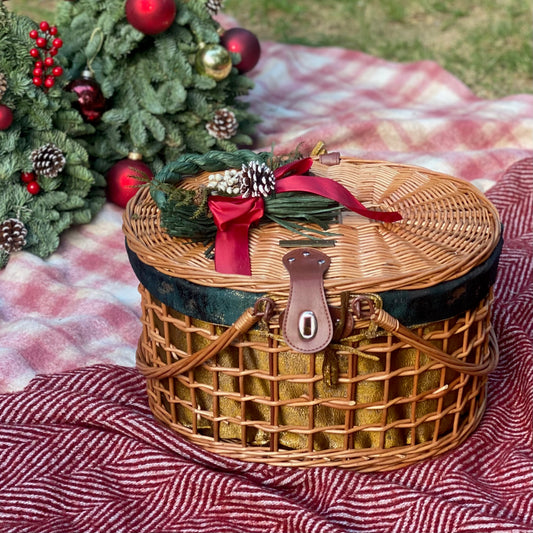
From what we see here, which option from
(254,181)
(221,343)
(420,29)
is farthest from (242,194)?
(420,29)

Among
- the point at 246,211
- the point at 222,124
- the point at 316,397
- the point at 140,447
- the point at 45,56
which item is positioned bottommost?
the point at 140,447

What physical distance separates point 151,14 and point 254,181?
885 millimetres

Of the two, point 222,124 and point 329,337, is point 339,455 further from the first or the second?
point 222,124

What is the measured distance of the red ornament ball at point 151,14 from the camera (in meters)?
1.98

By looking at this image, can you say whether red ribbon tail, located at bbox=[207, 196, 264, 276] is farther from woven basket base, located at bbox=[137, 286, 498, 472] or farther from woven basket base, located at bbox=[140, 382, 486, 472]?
woven basket base, located at bbox=[140, 382, 486, 472]

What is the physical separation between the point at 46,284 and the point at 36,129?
38cm

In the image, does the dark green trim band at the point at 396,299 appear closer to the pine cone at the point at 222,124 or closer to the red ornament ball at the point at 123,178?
the red ornament ball at the point at 123,178

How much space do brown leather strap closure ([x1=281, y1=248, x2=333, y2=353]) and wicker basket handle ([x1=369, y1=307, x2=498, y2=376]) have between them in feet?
0.23

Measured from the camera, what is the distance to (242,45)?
89.9 inches

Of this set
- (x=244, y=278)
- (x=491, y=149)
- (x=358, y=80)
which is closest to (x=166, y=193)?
(x=244, y=278)

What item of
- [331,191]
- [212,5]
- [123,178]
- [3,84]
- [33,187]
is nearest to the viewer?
[331,191]

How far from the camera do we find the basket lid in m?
1.12

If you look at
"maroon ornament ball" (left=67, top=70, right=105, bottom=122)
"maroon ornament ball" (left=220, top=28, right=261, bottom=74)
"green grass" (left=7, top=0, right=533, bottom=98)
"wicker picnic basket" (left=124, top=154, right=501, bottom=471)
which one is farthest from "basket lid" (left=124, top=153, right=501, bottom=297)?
"green grass" (left=7, top=0, right=533, bottom=98)

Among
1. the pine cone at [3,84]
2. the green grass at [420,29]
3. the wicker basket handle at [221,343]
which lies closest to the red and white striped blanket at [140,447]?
the wicker basket handle at [221,343]
